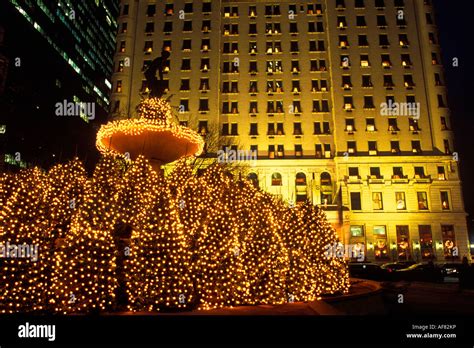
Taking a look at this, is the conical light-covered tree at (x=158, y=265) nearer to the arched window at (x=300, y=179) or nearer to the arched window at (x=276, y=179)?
the arched window at (x=276, y=179)

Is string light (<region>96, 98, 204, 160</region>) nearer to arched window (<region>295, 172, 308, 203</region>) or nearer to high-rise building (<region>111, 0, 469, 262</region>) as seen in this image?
high-rise building (<region>111, 0, 469, 262</region>)

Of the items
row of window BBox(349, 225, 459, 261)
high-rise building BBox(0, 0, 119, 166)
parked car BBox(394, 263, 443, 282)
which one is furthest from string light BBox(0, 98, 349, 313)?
row of window BBox(349, 225, 459, 261)

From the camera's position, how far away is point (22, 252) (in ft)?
26.2

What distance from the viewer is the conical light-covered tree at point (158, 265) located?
24.7 ft

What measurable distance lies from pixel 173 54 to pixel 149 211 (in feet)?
137

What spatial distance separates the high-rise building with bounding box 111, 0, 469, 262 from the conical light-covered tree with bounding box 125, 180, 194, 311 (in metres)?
30.7

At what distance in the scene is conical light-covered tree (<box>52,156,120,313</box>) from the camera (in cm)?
736

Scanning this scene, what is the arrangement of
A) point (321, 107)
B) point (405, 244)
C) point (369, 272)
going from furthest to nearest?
1. point (321, 107)
2. point (405, 244)
3. point (369, 272)

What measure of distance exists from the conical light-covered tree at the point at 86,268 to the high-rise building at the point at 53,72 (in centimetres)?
1454

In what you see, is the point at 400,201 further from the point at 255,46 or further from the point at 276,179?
the point at 255,46

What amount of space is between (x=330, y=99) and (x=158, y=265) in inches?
1589

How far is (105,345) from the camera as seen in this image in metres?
5.28

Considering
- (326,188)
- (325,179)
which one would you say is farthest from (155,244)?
(325,179)

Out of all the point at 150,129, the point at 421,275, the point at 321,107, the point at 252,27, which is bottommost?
the point at 421,275
